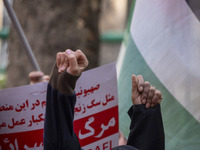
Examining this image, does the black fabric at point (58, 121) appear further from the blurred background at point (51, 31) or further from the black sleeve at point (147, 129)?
the blurred background at point (51, 31)

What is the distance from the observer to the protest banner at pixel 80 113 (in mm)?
1263

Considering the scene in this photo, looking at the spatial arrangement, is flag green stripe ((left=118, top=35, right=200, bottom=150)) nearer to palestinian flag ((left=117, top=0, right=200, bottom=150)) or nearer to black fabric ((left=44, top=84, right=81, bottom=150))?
palestinian flag ((left=117, top=0, right=200, bottom=150))

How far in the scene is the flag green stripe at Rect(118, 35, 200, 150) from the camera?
4.52ft

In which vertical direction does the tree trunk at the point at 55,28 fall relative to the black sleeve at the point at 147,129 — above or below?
above

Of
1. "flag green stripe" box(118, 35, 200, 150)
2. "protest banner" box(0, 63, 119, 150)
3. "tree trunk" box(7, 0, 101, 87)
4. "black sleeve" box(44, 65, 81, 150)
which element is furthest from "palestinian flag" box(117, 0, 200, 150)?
"tree trunk" box(7, 0, 101, 87)

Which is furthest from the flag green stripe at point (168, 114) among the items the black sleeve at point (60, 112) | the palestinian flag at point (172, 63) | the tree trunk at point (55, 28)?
the tree trunk at point (55, 28)

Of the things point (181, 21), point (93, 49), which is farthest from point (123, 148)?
point (93, 49)

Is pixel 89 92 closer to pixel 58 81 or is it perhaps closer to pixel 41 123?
pixel 41 123

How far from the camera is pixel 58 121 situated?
98 centimetres

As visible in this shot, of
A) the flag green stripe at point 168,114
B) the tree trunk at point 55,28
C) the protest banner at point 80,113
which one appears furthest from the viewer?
the tree trunk at point 55,28

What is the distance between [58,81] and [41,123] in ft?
1.25

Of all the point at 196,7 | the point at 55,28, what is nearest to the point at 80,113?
the point at 196,7

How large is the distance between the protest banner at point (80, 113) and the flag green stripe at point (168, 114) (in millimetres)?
213

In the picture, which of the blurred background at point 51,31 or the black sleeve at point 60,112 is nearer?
the black sleeve at point 60,112
